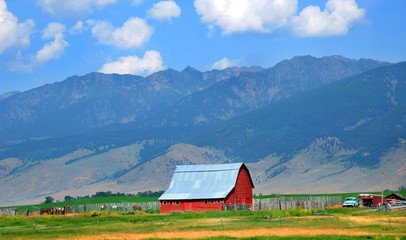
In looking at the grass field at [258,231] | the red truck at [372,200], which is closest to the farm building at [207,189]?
the red truck at [372,200]

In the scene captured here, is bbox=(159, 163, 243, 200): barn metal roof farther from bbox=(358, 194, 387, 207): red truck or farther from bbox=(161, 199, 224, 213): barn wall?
bbox=(358, 194, 387, 207): red truck

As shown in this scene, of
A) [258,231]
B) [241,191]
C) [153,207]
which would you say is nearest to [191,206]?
[241,191]

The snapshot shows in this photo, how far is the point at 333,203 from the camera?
9819 centimetres

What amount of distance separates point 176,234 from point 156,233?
7.43ft

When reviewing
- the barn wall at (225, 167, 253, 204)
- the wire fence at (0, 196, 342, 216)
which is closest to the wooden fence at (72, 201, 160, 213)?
the wire fence at (0, 196, 342, 216)

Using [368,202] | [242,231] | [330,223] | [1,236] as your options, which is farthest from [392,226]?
[368,202]

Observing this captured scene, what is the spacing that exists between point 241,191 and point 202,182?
5546 mm

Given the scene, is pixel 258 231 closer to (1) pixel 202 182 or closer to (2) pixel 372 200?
(2) pixel 372 200

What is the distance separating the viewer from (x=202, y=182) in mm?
89375

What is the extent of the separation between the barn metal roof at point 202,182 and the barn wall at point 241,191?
1.02 meters

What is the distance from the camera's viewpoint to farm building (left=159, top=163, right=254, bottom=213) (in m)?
84.9

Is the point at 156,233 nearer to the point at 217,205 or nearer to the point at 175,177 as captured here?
the point at 217,205

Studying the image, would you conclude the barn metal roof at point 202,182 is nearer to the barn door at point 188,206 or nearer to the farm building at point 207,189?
the farm building at point 207,189

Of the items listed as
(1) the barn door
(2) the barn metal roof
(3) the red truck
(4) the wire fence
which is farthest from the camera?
(2) the barn metal roof
